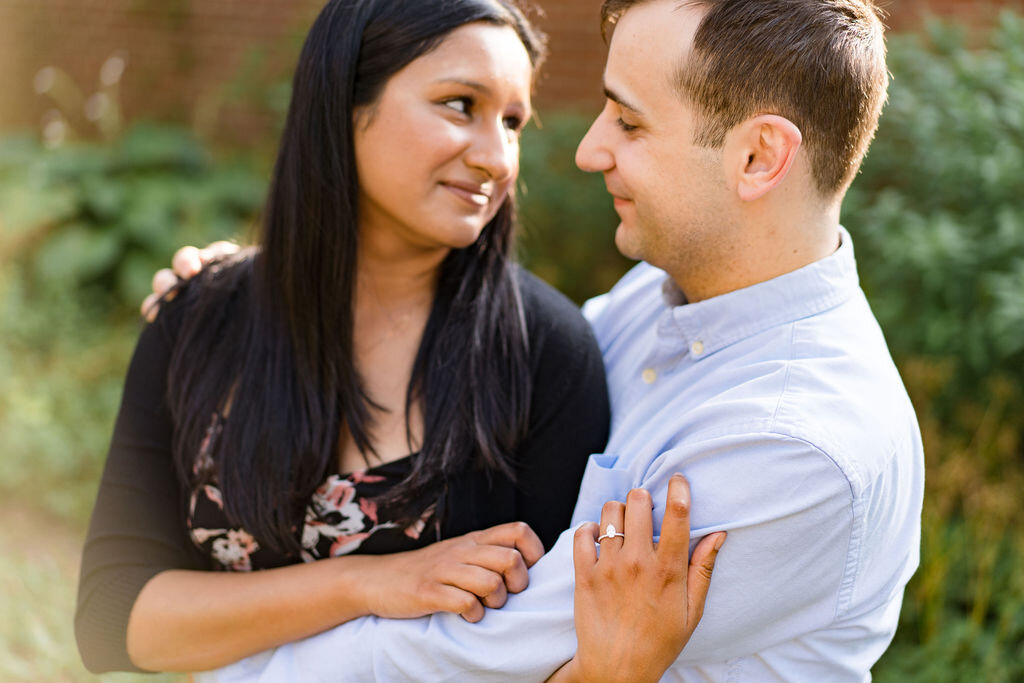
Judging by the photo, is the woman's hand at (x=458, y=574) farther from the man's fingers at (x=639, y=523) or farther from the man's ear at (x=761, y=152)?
the man's ear at (x=761, y=152)

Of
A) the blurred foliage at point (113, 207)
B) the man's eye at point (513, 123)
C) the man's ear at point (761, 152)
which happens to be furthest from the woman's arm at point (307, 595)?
the blurred foliage at point (113, 207)

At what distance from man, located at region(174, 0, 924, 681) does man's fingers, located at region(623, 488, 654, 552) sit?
64 millimetres

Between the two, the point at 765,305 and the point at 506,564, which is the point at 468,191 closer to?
the point at 765,305

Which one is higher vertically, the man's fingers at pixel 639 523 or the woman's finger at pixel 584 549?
the man's fingers at pixel 639 523

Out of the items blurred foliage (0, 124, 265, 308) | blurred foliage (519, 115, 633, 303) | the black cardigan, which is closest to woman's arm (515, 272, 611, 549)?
the black cardigan

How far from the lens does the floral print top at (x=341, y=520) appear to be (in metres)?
2.06

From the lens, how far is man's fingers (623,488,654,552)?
1.64 meters

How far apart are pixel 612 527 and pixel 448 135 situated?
0.90 meters

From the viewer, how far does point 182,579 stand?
2105mm

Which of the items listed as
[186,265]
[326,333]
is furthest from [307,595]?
[186,265]

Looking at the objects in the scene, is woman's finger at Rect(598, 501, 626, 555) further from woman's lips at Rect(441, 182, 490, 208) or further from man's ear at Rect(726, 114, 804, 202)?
woman's lips at Rect(441, 182, 490, 208)

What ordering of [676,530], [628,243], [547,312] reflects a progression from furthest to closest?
[547,312]
[628,243]
[676,530]

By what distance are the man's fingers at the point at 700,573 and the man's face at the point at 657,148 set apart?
61cm

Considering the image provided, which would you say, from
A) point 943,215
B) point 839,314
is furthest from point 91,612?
point 943,215
